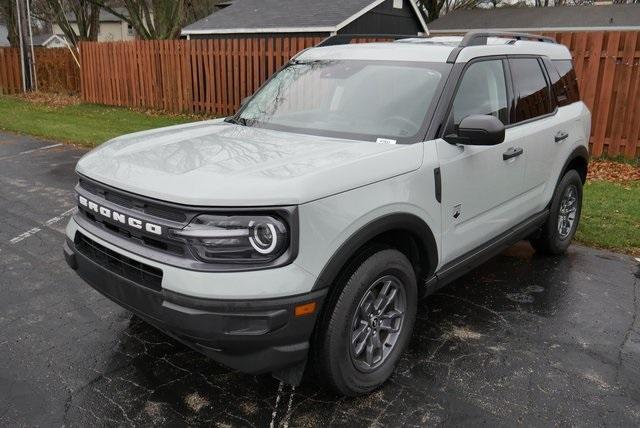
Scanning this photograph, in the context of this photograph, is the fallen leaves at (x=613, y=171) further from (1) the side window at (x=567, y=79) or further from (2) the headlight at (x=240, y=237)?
(2) the headlight at (x=240, y=237)

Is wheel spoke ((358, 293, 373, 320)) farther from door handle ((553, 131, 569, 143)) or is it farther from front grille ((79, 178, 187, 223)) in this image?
door handle ((553, 131, 569, 143))

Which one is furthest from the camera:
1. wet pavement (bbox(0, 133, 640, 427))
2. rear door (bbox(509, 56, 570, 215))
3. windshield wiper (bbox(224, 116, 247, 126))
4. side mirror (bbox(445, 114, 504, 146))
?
rear door (bbox(509, 56, 570, 215))

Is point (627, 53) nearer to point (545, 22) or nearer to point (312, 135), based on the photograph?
point (312, 135)

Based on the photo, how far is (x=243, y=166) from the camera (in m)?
2.86

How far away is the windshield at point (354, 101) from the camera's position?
357cm

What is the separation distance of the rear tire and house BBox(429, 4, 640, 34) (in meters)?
22.8

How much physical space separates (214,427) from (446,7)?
39.8m

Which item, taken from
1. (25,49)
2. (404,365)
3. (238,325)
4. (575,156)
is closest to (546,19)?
(25,49)

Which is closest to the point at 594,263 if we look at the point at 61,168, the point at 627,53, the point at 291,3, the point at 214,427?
the point at 214,427

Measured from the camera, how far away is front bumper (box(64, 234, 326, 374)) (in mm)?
2521

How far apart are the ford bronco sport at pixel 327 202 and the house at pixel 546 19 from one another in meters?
24.6

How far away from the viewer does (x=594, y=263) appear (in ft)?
17.4

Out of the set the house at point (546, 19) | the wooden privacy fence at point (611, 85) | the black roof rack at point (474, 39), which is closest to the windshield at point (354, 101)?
the black roof rack at point (474, 39)

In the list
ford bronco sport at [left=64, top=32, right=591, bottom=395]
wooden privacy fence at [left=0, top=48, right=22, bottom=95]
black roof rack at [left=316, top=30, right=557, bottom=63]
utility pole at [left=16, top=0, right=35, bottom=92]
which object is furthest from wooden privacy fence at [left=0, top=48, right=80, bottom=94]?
ford bronco sport at [left=64, top=32, right=591, bottom=395]
